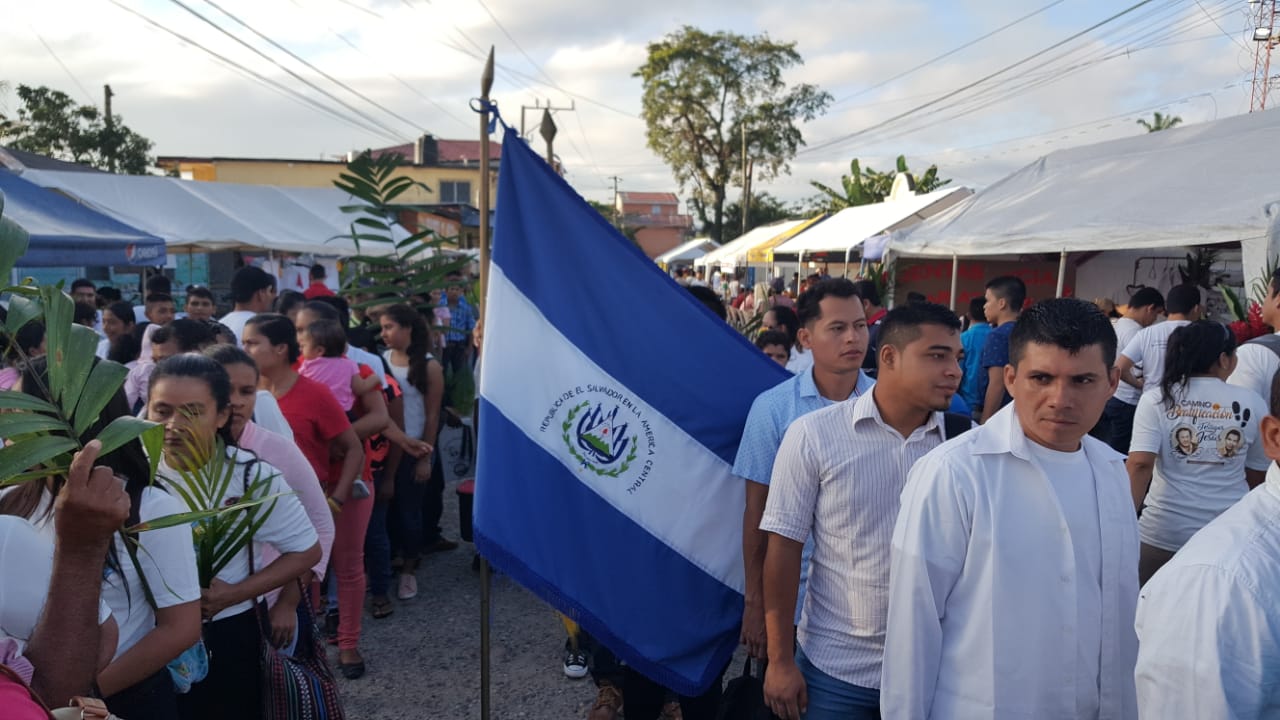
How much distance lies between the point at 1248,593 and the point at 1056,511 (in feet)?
1.71

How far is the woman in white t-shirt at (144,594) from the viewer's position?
1.93 meters

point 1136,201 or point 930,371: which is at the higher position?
point 1136,201

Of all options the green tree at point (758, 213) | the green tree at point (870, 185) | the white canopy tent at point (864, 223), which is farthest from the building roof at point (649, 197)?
the white canopy tent at point (864, 223)

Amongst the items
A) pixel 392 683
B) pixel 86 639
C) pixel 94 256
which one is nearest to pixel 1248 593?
pixel 86 639

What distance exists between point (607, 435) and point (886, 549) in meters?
1.07

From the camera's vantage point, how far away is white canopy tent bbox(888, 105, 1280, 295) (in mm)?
7262

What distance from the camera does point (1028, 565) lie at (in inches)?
72.4

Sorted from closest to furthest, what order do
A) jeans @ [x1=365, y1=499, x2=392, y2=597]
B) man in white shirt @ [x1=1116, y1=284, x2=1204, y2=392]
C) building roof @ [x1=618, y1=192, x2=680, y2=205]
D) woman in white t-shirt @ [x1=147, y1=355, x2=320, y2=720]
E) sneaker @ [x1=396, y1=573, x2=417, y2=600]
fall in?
woman in white t-shirt @ [x1=147, y1=355, x2=320, y2=720]
jeans @ [x1=365, y1=499, x2=392, y2=597]
sneaker @ [x1=396, y1=573, x2=417, y2=600]
man in white shirt @ [x1=1116, y1=284, x2=1204, y2=392]
building roof @ [x1=618, y1=192, x2=680, y2=205]

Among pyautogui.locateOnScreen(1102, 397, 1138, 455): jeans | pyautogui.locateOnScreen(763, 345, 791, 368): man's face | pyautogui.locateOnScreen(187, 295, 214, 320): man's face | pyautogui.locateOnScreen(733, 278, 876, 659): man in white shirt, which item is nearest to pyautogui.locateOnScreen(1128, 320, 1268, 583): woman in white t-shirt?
pyautogui.locateOnScreen(733, 278, 876, 659): man in white shirt

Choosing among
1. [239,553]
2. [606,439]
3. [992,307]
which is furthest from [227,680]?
[992,307]

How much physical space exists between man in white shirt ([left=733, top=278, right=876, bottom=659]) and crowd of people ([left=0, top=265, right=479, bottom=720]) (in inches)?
57.4

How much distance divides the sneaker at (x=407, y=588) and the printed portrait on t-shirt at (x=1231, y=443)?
4.59 m

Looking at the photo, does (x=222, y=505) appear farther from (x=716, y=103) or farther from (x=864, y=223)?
(x=716, y=103)

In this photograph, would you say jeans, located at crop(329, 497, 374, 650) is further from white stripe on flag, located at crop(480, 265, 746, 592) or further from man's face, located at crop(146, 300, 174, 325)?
man's face, located at crop(146, 300, 174, 325)
